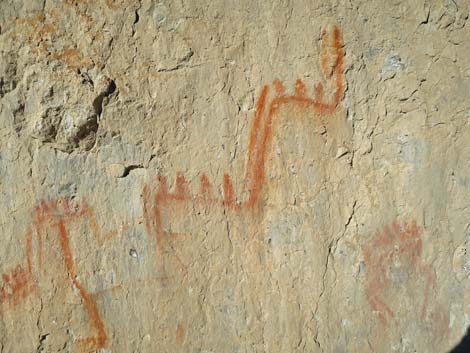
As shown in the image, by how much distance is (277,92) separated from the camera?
1.93m

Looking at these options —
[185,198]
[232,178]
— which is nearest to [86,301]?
[185,198]

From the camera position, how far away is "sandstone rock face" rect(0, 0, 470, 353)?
1.92 m

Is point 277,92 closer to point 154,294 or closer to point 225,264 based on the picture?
point 225,264

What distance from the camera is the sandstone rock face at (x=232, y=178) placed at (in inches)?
75.5

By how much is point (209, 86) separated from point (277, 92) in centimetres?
24

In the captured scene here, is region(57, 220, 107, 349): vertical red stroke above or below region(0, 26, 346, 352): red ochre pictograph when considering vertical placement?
below

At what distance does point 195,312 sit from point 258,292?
0.23 metres

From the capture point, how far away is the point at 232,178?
193 cm

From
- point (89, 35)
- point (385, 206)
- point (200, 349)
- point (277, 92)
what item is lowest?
point (200, 349)

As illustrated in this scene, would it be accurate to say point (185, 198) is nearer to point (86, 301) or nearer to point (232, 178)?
point (232, 178)

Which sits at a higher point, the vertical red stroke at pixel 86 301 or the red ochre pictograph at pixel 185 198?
the red ochre pictograph at pixel 185 198

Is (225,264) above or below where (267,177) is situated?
below

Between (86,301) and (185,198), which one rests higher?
(185,198)

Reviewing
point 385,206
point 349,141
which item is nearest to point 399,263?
point 385,206
